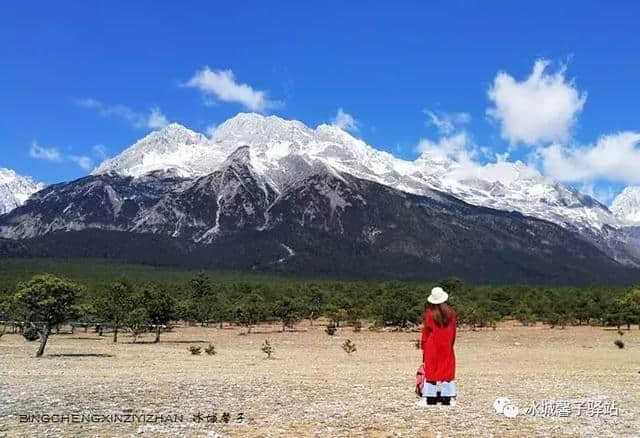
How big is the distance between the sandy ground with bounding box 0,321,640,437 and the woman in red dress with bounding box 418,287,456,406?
2299mm

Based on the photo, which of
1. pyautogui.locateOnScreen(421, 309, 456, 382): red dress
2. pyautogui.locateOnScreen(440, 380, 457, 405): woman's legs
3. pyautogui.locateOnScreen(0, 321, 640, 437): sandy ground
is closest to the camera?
pyautogui.locateOnScreen(421, 309, 456, 382): red dress

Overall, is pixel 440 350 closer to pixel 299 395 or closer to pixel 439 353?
pixel 439 353

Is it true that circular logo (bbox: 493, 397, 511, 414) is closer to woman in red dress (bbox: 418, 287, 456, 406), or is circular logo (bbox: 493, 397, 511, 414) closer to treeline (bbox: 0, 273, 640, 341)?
woman in red dress (bbox: 418, 287, 456, 406)

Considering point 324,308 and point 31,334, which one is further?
point 324,308

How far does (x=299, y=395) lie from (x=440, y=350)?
42.3 feet

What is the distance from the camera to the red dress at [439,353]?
17688 millimetres

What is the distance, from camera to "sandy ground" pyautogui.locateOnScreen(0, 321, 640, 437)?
66.7 ft

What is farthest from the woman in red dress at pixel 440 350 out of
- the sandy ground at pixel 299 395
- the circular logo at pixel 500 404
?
the circular logo at pixel 500 404

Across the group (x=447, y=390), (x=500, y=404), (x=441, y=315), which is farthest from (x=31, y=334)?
(x=441, y=315)

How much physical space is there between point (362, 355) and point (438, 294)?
46148mm

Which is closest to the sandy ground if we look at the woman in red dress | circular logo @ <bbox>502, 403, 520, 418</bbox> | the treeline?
circular logo @ <bbox>502, 403, 520, 418</bbox>

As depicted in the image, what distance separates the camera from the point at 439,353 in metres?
17.7

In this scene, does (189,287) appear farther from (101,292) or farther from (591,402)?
(591,402)

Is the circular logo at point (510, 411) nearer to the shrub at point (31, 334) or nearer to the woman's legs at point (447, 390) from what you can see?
the woman's legs at point (447, 390)
